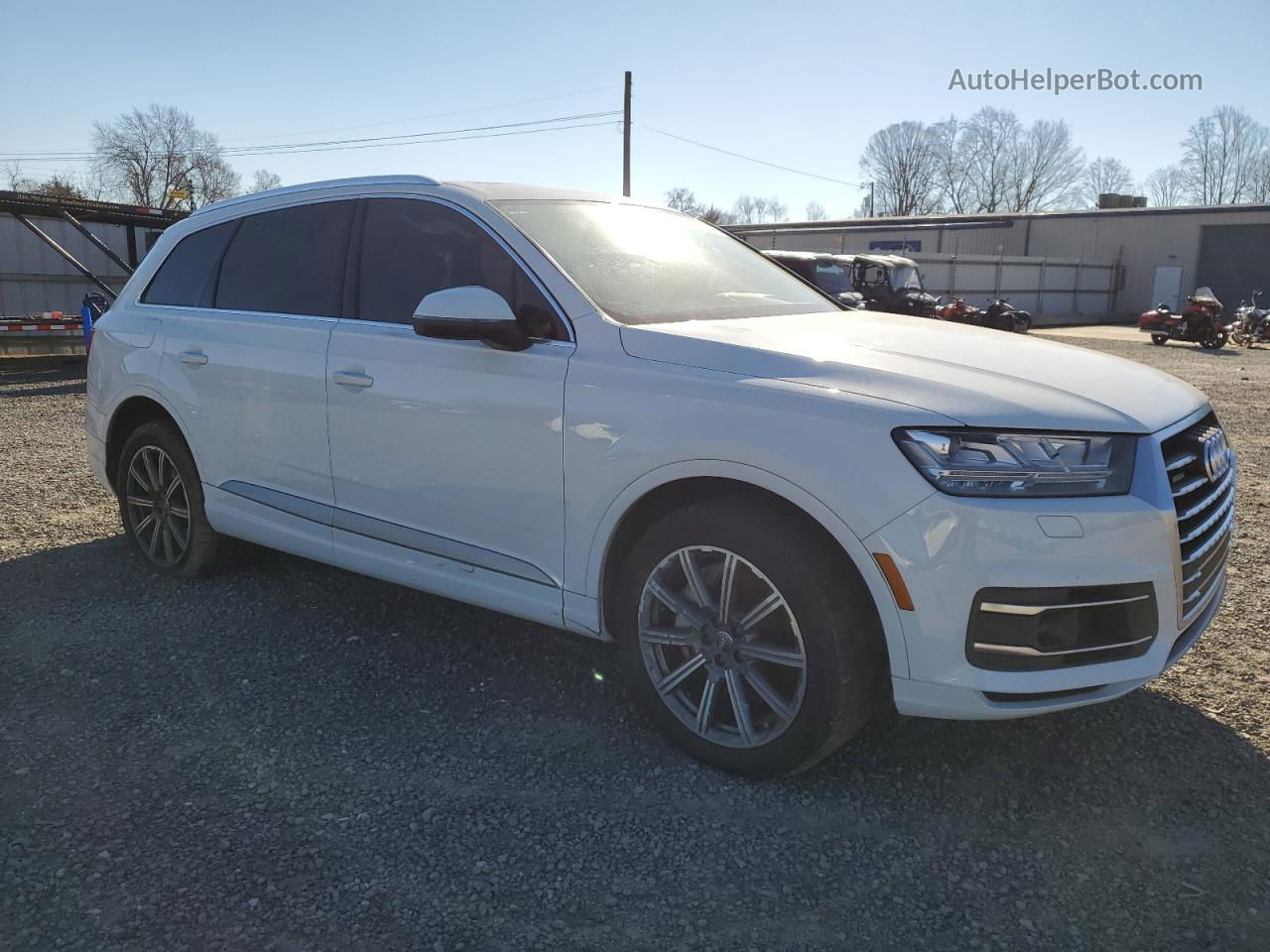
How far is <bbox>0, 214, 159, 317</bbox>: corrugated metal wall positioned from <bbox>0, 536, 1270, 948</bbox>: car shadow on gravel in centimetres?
1569

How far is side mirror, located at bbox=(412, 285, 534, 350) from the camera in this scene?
10.3ft

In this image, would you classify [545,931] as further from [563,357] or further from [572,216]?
[572,216]

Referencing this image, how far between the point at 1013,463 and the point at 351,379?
235 centimetres

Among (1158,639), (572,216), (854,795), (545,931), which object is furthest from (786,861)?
(572,216)

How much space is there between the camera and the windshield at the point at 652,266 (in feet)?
11.1

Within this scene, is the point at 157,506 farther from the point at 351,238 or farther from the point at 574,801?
the point at 574,801

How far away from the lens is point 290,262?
165 inches

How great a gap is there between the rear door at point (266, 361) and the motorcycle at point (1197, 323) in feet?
79.3

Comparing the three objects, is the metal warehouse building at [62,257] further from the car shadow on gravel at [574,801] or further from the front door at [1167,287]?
the front door at [1167,287]

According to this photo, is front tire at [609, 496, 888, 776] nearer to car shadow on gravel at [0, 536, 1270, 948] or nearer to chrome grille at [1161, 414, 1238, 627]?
car shadow on gravel at [0, 536, 1270, 948]

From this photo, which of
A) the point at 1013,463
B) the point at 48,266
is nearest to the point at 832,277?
the point at 48,266

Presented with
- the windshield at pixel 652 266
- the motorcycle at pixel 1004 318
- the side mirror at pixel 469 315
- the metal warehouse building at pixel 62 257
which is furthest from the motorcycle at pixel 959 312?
the side mirror at pixel 469 315

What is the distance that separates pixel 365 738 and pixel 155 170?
77.9 metres

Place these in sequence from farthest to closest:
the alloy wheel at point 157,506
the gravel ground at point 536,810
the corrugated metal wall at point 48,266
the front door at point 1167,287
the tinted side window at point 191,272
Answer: the front door at point 1167,287 < the corrugated metal wall at point 48,266 < the alloy wheel at point 157,506 < the tinted side window at point 191,272 < the gravel ground at point 536,810
